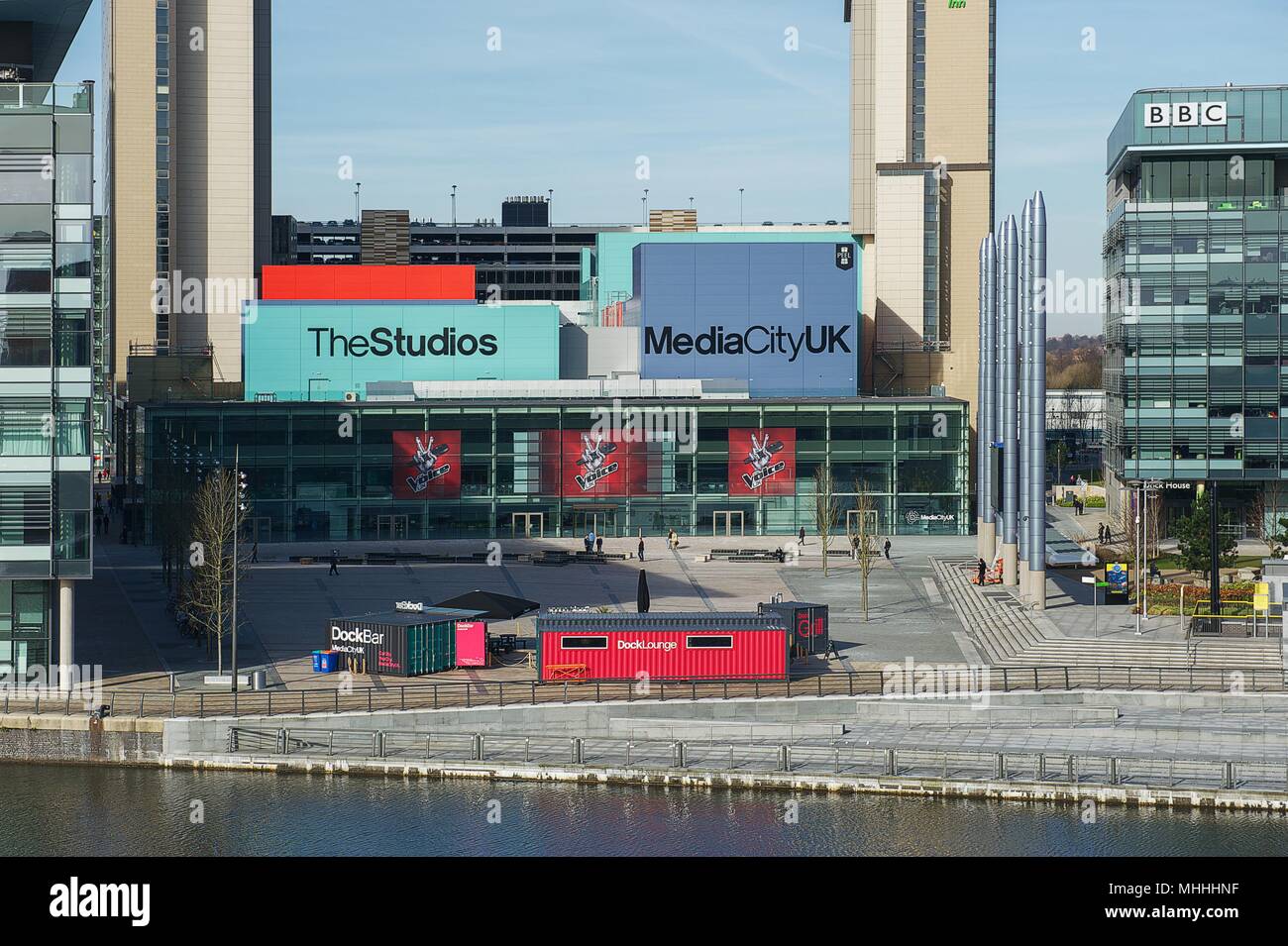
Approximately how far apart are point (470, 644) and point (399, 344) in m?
56.5

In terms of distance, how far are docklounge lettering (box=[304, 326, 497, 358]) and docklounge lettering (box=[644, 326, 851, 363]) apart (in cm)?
1112

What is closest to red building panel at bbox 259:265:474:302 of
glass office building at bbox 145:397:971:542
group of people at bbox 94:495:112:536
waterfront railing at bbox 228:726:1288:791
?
glass office building at bbox 145:397:971:542

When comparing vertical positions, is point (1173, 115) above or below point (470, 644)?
above

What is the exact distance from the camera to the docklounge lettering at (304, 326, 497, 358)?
117438mm

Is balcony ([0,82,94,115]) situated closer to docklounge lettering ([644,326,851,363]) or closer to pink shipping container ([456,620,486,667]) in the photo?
pink shipping container ([456,620,486,667])

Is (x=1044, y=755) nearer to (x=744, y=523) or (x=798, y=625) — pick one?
(x=798, y=625)

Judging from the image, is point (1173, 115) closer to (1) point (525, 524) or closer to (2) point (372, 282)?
(1) point (525, 524)

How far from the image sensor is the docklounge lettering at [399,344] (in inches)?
4624

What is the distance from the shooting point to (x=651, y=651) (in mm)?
60156

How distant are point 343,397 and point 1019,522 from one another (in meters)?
50.6

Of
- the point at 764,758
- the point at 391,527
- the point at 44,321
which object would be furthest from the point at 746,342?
the point at 764,758

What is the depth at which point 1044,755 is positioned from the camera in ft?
165

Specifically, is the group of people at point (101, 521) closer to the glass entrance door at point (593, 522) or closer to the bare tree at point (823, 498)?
the glass entrance door at point (593, 522)
